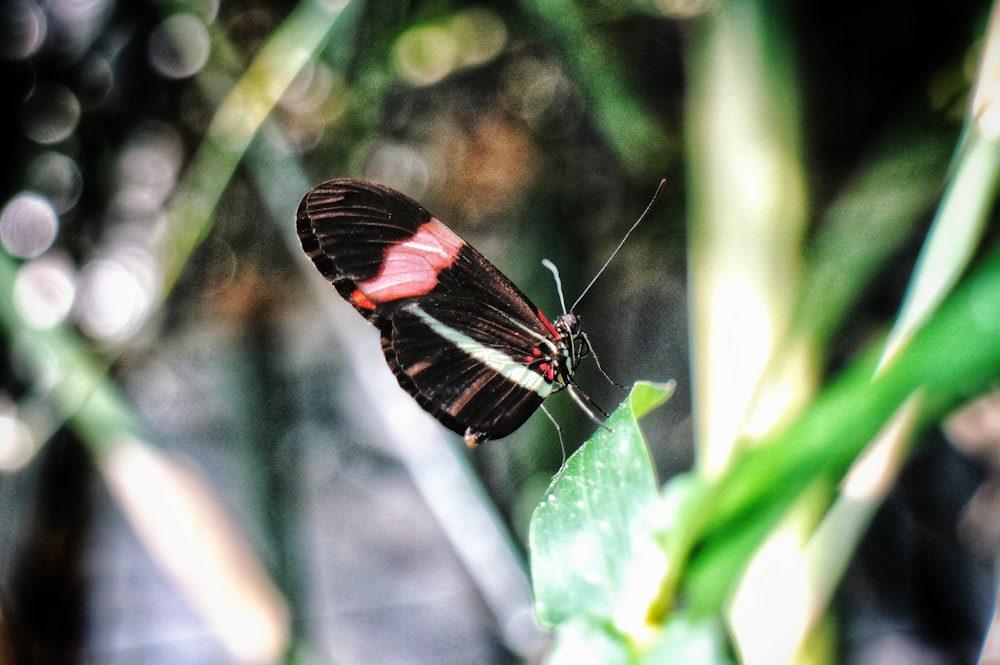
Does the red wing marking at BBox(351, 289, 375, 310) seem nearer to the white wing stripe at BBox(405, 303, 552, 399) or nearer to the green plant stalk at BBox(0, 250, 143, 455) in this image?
the white wing stripe at BBox(405, 303, 552, 399)

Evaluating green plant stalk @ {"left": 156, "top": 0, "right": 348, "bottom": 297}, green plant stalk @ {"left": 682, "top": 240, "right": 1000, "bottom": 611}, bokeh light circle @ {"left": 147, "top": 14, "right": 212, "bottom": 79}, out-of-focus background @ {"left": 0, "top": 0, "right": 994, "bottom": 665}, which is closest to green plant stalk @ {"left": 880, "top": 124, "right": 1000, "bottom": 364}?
green plant stalk @ {"left": 682, "top": 240, "right": 1000, "bottom": 611}

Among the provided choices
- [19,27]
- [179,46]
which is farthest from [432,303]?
[19,27]

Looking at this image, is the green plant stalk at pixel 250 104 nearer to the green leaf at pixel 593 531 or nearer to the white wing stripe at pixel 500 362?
the white wing stripe at pixel 500 362

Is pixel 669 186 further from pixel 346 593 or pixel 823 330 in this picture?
pixel 346 593

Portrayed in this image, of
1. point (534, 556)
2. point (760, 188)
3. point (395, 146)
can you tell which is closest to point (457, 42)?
point (395, 146)

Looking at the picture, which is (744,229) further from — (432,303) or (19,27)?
(19,27)

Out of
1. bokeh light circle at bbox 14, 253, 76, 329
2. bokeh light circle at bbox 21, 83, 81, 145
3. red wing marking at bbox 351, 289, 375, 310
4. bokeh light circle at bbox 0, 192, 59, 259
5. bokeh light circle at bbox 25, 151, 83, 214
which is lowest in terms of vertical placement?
bokeh light circle at bbox 14, 253, 76, 329
